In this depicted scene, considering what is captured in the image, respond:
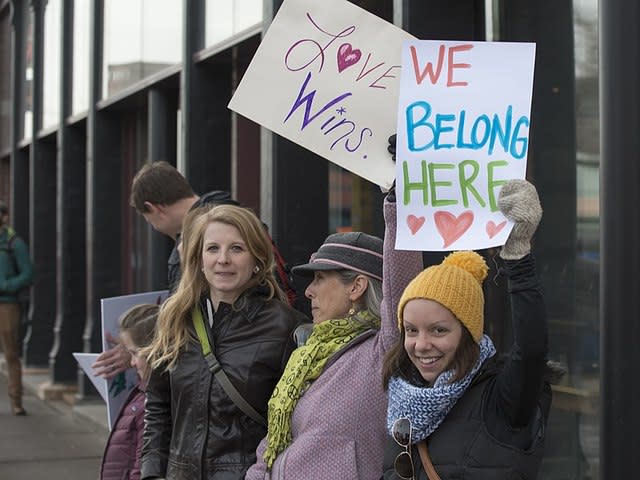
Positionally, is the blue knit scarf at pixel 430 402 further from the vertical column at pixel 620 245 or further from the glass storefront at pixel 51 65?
the glass storefront at pixel 51 65

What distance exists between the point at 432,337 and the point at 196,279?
1212 mm

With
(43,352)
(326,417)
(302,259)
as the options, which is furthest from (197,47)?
(43,352)

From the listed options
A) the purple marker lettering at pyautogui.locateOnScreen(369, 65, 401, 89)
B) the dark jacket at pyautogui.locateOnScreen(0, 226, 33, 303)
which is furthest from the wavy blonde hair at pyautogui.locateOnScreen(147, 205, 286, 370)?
the dark jacket at pyautogui.locateOnScreen(0, 226, 33, 303)

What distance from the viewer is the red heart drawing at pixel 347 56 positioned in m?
3.41

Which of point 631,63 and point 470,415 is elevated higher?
point 631,63

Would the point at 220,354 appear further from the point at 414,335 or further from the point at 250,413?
the point at 414,335

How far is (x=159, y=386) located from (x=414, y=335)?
1246mm

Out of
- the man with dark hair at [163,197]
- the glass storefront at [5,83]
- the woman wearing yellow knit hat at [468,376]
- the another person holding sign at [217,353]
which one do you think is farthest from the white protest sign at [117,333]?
the glass storefront at [5,83]

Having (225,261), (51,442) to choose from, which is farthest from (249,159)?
(225,261)

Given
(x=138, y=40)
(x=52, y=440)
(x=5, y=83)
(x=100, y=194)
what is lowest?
(x=52, y=440)

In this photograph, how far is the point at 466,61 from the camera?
9.54 ft

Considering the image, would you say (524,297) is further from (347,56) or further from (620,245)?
(347,56)

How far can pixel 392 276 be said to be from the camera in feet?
10.5

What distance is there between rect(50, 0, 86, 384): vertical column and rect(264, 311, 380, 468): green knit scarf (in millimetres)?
9323
